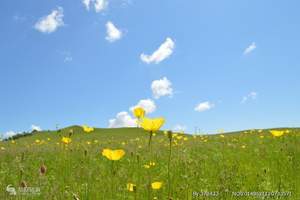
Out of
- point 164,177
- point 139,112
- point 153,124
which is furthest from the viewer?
point 164,177

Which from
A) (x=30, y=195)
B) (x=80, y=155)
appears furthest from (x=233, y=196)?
(x=80, y=155)

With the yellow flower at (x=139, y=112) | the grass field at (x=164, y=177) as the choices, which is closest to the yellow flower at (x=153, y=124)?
the grass field at (x=164, y=177)

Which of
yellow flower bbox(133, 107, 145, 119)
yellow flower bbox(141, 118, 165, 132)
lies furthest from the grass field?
yellow flower bbox(133, 107, 145, 119)

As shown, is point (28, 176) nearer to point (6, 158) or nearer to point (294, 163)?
point (6, 158)

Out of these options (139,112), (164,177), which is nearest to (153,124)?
(139,112)

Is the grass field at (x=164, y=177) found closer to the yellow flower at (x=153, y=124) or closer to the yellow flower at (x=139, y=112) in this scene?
the yellow flower at (x=153, y=124)

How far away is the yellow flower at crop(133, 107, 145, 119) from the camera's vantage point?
12.3 feet

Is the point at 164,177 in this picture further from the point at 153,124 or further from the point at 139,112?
the point at 153,124

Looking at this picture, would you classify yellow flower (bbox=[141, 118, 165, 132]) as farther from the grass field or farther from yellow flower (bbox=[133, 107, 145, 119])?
yellow flower (bbox=[133, 107, 145, 119])

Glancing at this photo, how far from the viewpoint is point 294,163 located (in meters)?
7.63

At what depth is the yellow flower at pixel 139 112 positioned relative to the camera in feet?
12.3

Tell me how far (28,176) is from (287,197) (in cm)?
519

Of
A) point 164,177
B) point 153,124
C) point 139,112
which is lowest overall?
point 164,177

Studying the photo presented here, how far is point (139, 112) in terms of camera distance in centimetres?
381
